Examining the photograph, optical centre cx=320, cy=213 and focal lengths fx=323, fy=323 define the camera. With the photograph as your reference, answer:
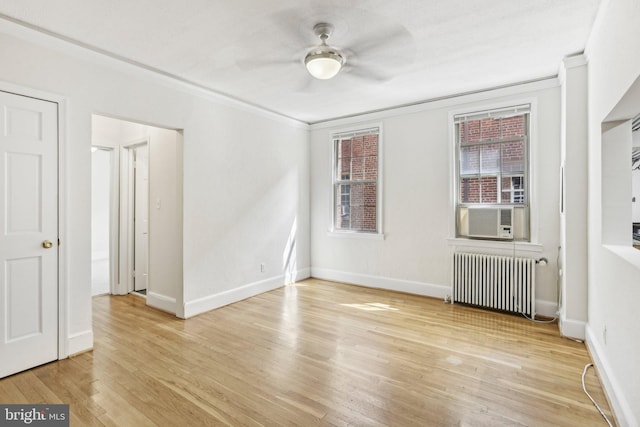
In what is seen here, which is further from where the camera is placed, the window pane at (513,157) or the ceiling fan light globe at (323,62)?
the window pane at (513,157)

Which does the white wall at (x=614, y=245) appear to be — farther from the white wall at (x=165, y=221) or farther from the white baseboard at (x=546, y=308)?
the white wall at (x=165, y=221)

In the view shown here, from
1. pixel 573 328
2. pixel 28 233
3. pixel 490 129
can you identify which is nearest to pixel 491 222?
pixel 490 129

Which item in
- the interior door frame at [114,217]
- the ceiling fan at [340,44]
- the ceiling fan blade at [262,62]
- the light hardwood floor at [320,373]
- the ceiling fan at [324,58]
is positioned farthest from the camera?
the interior door frame at [114,217]

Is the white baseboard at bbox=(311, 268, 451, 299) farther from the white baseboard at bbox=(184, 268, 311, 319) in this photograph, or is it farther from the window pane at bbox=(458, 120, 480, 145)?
the window pane at bbox=(458, 120, 480, 145)

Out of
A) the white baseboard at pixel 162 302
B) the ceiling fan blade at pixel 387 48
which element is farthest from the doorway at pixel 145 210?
the ceiling fan blade at pixel 387 48

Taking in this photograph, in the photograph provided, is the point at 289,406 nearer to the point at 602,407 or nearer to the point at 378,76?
the point at 602,407

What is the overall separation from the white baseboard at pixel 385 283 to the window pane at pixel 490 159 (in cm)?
162

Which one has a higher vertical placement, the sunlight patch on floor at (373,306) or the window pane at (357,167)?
the window pane at (357,167)

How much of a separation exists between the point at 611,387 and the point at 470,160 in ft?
9.20

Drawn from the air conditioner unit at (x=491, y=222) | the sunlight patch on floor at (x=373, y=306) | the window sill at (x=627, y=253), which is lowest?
the sunlight patch on floor at (x=373, y=306)

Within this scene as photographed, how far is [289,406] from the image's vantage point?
2.09m

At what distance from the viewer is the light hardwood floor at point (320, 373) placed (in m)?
2.01

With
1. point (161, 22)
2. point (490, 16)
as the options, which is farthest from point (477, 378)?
point (161, 22)

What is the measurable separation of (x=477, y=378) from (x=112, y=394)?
8.58 feet
